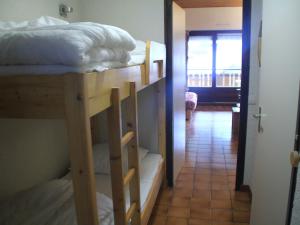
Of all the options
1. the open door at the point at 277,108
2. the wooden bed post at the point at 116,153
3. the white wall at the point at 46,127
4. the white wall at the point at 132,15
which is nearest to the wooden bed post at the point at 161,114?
the white wall at the point at 46,127

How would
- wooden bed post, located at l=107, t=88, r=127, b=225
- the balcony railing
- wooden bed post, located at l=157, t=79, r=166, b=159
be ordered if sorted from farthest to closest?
1. the balcony railing
2. wooden bed post, located at l=157, t=79, r=166, b=159
3. wooden bed post, located at l=107, t=88, r=127, b=225

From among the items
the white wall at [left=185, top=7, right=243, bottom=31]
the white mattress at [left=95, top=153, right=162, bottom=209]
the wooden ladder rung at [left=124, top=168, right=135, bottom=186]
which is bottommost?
the white mattress at [left=95, top=153, right=162, bottom=209]

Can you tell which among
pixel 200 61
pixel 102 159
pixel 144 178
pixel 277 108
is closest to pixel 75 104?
pixel 277 108

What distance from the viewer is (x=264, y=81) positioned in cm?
200

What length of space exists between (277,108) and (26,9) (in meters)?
1.98

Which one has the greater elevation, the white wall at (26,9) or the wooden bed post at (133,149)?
the white wall at (26,9)

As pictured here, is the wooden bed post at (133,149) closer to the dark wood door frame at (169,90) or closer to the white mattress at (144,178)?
the white mattress at (144,178)

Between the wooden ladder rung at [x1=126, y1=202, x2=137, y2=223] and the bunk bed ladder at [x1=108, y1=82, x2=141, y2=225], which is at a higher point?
the bunk bed ladder at [x1=108, y1=82, x2=141, y2=225]

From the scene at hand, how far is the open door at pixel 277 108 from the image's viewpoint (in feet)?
4.64

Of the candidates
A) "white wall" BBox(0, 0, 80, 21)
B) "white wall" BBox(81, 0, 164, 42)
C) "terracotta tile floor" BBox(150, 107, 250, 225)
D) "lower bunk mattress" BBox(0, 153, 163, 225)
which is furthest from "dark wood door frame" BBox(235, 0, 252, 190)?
"white wall" BBox(0, 0, 80, 21)

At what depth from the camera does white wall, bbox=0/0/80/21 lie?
1979mm

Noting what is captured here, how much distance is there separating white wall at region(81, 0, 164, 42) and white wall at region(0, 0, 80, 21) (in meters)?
0.35

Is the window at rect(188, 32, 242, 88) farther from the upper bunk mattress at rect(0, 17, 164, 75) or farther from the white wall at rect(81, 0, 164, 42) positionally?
the upper bunk mattress at rect(0, 17, 164, 75)

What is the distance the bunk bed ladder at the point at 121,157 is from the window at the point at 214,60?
628cm
